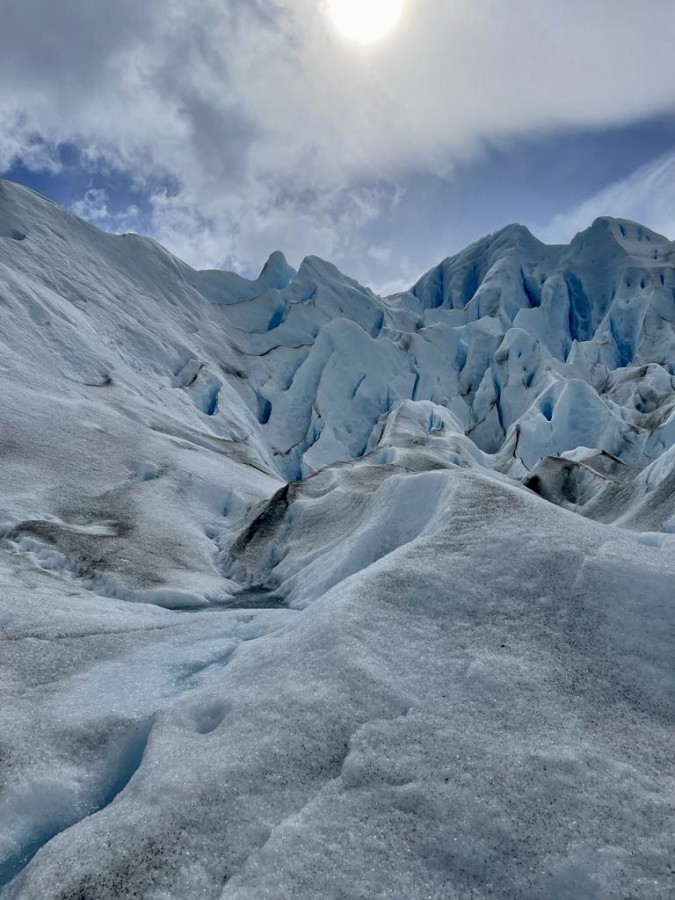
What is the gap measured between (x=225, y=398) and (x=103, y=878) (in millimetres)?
27435

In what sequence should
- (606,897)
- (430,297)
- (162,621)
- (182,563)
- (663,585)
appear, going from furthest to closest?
(430,297)
(182,563)
(162,621)
(663,585)
(606,897)

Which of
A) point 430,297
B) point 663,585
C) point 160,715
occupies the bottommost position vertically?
point 160,715

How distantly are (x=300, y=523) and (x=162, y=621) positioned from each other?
5.47m

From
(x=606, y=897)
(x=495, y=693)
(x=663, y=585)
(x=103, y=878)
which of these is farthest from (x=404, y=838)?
(x=663, y=585)

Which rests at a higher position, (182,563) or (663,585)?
(663,585)

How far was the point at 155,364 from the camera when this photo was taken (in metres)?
27.7

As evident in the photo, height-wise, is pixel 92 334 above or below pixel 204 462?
above

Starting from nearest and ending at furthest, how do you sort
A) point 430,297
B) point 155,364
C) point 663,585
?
1. point 663,585
2. point 155,364
3. point 430,297

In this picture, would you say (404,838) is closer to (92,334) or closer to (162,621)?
(162,621)

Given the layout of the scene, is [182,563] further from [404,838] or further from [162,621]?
[404,838]

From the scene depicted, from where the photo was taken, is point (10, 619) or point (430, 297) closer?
point (10, 619)

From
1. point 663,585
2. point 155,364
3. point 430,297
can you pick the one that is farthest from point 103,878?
point 430,297

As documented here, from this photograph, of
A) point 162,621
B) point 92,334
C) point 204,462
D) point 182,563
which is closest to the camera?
point 162,621

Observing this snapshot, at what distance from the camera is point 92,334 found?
23.8 m
